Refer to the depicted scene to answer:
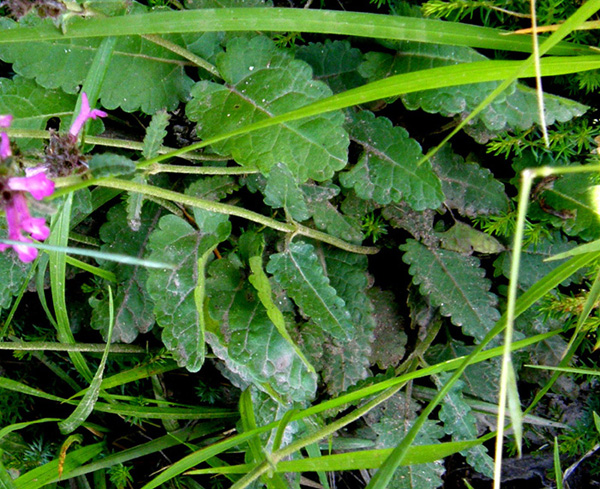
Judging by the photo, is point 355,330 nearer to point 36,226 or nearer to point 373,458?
point 373,458

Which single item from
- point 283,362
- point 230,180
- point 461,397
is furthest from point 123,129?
point 461,397

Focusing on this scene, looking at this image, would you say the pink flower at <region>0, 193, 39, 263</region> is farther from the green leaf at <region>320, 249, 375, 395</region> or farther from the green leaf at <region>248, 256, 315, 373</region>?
the green leaf at <region>320, 249, 375, 395</region>

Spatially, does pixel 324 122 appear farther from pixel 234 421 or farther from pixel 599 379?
pixel 599 379

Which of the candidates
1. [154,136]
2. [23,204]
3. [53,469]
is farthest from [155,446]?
[23,204]

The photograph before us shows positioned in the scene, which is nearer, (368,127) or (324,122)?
(324,122)

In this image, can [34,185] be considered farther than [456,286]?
No

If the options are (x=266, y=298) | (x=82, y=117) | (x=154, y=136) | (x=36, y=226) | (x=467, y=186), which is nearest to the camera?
(x=36, y=226)

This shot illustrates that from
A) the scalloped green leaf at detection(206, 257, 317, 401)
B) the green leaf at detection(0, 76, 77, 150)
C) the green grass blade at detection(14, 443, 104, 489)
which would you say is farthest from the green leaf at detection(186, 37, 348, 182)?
the green grass blade at detection(14, 443, 104, 489)

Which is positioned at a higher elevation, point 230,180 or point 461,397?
point 230,180
